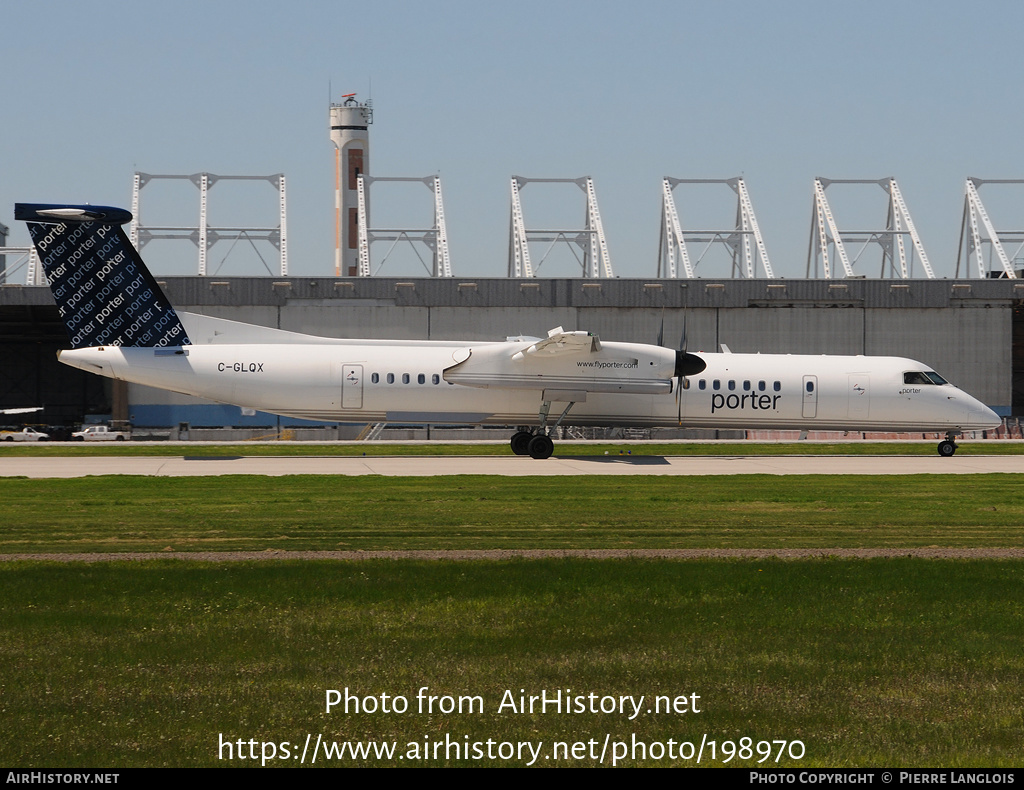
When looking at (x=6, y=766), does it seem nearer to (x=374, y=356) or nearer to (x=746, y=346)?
(x=374, y=356)

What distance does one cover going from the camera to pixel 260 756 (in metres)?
6.21

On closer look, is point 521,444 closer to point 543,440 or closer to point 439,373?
point 543,440

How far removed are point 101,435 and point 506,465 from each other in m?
31.6

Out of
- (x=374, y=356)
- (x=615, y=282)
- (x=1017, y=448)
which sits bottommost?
(x=1017, y=448)

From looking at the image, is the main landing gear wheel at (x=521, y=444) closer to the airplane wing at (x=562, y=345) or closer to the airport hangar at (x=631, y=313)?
the airplane wing at (x=562, y=345)

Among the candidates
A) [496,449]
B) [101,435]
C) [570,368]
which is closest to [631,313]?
[496,449]

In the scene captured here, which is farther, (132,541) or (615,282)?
(615,282)

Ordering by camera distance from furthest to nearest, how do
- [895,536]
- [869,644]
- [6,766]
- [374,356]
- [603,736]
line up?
[374,356] → [895,536] → [869,644] → [603,736] → [6,766]

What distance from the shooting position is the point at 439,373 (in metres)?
33.8

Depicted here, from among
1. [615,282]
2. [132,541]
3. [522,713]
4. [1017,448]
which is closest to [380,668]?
[522,713]

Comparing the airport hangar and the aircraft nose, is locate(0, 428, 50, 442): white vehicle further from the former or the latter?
the aircraft nose

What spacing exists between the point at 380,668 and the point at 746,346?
53.6m

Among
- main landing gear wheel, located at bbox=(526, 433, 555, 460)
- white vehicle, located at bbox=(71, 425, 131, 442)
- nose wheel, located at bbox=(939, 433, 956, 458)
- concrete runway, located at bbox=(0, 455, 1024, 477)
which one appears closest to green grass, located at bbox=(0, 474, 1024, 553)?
concrete runway, located at bbox=(0, 455, 1024, 477)

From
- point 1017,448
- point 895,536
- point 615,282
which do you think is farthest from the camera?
point 615,282
